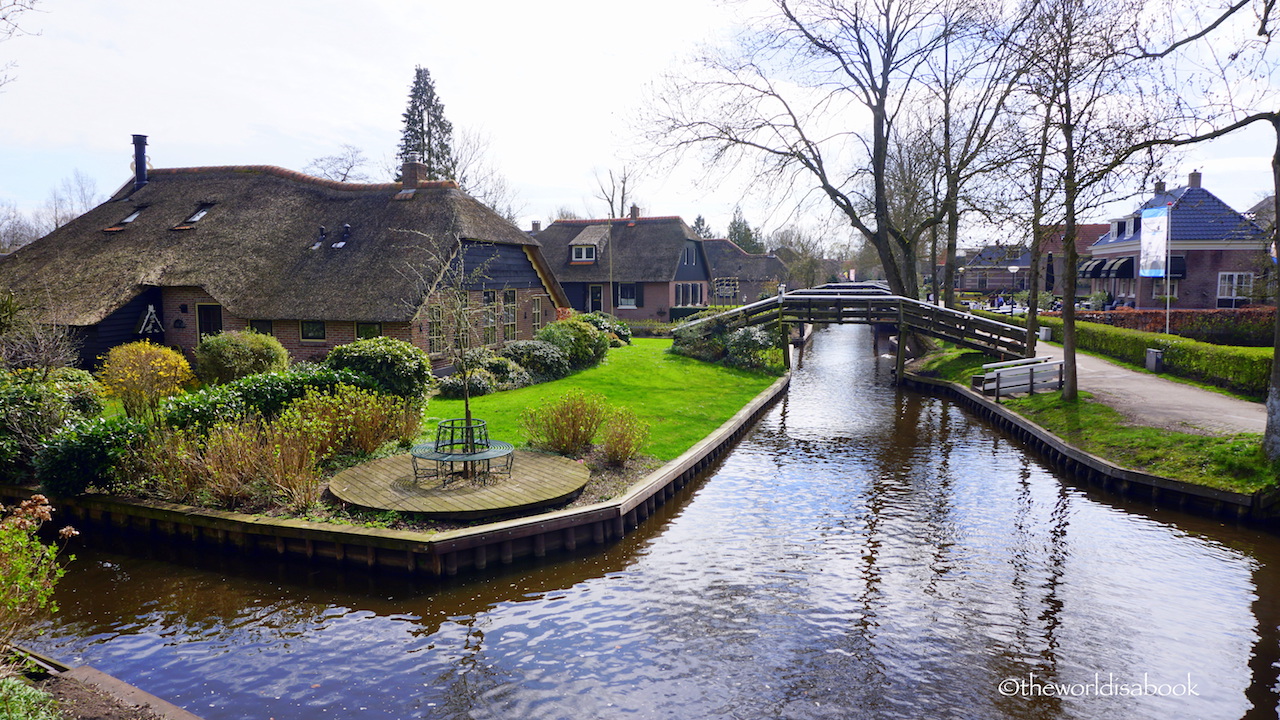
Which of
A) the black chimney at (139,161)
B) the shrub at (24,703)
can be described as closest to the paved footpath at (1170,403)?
the shrub at (24,703)

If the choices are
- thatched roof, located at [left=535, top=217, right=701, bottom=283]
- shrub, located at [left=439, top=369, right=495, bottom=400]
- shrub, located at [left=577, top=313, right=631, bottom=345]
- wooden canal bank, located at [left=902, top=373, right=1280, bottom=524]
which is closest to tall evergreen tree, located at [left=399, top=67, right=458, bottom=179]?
thatched roof, located at [left=535, top=217, right=701, bottom=283]

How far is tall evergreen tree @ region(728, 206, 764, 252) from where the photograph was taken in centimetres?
8900

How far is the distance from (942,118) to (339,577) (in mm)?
26695

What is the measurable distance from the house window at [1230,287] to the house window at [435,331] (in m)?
38.9

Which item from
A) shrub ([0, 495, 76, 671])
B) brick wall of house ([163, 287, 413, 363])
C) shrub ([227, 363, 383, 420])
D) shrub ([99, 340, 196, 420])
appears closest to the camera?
shrub ([0, 495, 76, 671])

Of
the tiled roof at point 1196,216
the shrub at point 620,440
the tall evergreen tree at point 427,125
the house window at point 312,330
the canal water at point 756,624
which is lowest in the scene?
the canal water at point 756,624

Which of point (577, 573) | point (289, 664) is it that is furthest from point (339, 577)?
point (577, 573)

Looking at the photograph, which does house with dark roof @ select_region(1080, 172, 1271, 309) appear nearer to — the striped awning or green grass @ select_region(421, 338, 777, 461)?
the striped awning

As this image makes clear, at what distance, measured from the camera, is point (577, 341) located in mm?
24406

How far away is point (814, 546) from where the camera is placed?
11.5 meters

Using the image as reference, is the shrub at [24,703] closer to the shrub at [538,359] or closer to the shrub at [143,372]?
the shrub at [143,372]

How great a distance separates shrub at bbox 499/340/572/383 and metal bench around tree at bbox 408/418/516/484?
372 inches

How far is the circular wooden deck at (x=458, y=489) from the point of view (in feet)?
35.2

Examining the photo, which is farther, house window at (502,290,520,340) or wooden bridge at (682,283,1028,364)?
house window at (502,290,520,340)
